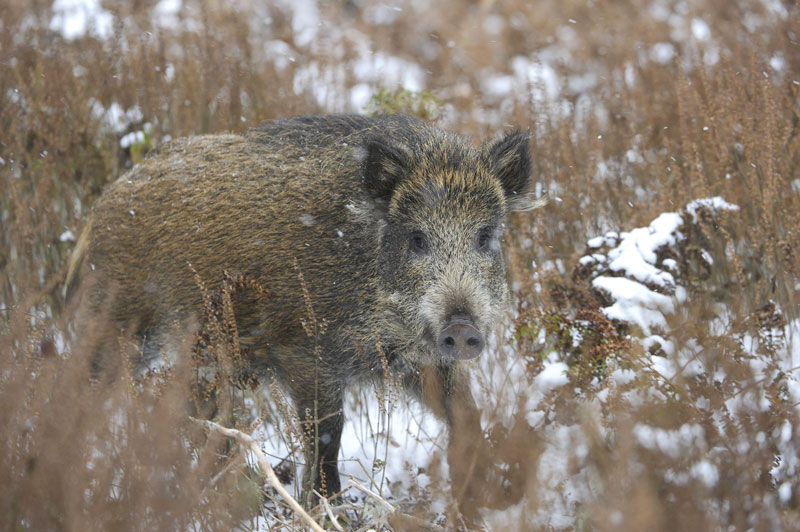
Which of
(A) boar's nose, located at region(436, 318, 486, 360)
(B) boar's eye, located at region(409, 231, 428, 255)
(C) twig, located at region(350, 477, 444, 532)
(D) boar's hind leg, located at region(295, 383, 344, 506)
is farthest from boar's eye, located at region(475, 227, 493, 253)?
(C) twig, located at region(350, 477, 444, 532)

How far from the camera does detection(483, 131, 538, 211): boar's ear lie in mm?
3525

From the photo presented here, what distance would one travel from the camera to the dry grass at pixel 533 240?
1.92m

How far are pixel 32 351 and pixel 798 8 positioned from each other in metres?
6.20

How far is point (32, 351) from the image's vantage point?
233 cm

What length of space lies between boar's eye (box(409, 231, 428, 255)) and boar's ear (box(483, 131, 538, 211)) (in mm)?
551

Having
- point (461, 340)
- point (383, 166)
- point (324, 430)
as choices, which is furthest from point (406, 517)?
point (383, 166)

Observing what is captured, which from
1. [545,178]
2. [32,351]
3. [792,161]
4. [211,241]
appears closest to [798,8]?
[792,161]

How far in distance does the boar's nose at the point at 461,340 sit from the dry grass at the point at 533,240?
19 centimetres

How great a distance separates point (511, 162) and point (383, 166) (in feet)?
2.21

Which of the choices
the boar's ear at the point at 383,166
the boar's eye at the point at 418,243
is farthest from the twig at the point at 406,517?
the boar's ear at the point at 383,166

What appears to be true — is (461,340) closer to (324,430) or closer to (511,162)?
(324,430)

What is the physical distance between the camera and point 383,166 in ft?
11.0

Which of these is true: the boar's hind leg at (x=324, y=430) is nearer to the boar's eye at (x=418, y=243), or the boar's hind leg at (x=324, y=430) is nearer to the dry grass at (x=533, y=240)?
the dry grass at (x=533, y=240)

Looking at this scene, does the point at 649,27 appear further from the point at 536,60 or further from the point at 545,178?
the point at 545,178
